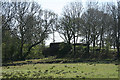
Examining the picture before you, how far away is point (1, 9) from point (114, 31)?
21588mm

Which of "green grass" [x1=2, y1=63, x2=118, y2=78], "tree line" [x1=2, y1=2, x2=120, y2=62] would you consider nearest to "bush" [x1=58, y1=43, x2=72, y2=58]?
"tree line" [x1=2, y1=2, x2=120, y2=62]

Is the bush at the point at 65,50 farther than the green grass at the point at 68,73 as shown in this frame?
Yes

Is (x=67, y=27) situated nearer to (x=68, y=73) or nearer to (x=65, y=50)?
(x=65, y=50)

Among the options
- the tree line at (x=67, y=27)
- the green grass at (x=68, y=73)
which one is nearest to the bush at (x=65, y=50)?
the tree line at (x=67, y=27)

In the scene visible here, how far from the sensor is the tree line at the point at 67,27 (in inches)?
1431

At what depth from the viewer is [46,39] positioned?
1831 inches

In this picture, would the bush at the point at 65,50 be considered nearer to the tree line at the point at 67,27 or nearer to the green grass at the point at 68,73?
the tree line at the point at 67,27

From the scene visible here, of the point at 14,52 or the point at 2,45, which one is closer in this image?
the point at 2,45

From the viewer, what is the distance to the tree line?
36341 millimetres

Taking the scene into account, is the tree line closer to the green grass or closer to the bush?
the bush

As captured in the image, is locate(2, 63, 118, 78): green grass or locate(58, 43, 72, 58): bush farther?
locate(58, 43, 72, 58): bush

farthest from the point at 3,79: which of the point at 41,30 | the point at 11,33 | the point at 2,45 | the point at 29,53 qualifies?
the point at 41,30

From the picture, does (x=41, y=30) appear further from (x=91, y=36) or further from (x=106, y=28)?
(x=106, y=28)

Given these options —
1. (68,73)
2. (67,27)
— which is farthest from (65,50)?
(68,73)
